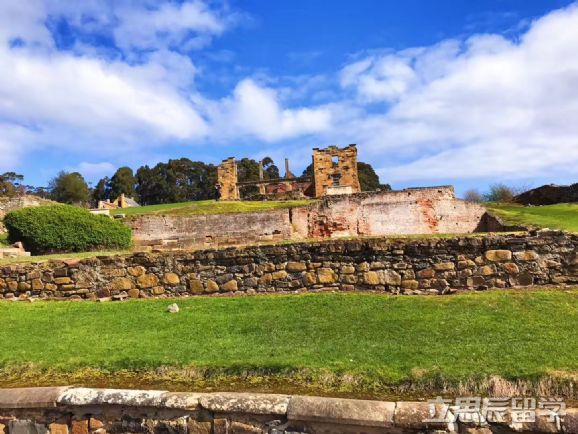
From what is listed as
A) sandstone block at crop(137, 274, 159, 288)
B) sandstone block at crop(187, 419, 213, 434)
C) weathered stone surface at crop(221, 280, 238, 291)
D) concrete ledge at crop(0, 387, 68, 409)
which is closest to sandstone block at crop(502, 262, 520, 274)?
weathered stone surface at crop(221, 280, 238, 291)

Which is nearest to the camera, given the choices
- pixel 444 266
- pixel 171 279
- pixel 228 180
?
pixel 444 266

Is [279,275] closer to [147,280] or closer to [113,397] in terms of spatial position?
[147,280]

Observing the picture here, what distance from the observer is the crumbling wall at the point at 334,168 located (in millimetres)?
35250

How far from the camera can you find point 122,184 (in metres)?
75.2

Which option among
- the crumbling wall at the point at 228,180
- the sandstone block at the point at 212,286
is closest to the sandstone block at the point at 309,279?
the sandstone block at the point at 212,286

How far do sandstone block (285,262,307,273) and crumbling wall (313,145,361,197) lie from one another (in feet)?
88.1

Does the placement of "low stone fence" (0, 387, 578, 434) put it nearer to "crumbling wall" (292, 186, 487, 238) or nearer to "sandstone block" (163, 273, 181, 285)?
"sandstone block" (163, 273, 181, 285)

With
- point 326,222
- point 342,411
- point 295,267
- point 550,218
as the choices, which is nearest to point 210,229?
point 326,222

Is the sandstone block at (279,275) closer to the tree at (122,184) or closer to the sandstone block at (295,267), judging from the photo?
the sandstone block at (295,267)

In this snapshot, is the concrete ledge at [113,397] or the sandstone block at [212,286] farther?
the sandstone block at [212,286]

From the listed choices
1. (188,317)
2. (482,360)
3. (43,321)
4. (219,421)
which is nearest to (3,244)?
(43,321)

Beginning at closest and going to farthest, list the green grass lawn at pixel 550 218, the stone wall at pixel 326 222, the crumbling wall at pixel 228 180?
the green grass lawn at pixel 550 218, the stone wall at pixel 326 222, the crumbling wall at pixel 228 180

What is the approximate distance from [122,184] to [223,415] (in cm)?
7558

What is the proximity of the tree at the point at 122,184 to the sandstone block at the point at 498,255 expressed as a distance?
72.5m
